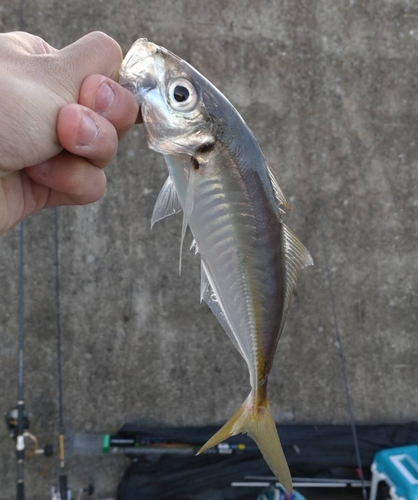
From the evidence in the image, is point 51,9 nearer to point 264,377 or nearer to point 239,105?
point 239,105

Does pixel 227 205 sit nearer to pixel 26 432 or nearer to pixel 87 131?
pixel 87 131

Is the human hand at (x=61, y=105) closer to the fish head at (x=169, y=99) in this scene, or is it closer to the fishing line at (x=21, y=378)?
the fish head at (x=169, y=99)

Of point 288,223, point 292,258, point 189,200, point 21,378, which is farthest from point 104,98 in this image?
point 288,223

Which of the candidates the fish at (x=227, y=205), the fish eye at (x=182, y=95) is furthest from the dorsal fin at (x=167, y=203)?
the fish eye at (x=182, y=95)

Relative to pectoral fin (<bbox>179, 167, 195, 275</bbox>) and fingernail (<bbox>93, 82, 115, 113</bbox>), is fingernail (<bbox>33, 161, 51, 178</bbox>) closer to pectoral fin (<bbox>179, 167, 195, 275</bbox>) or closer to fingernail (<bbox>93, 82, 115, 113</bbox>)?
fingernail (<bbox>93, 82, 115, 113</bbox>)

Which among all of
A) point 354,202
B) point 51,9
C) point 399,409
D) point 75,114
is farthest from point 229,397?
point 51,9

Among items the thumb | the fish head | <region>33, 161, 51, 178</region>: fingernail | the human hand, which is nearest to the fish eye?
the fish head
